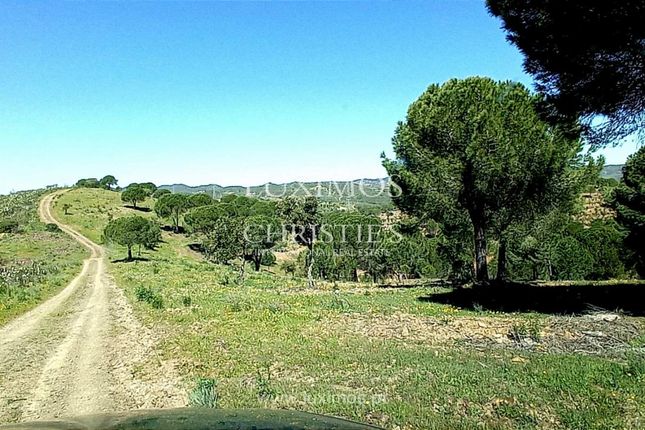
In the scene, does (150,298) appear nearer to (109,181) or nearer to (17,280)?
(17,280)

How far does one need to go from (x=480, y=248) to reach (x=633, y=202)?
18439mm

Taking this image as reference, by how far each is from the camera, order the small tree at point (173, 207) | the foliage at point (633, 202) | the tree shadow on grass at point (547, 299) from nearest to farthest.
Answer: the tree shadow on grass at point (547, 299) → the foliage at point (633, 202) → the small tree at point (173, 207)

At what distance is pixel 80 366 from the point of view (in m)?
11.3

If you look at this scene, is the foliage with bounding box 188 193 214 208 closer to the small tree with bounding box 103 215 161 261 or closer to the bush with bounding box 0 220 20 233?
the bush with bounding box 0 220 20 233

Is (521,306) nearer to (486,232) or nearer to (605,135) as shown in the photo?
(605,135)

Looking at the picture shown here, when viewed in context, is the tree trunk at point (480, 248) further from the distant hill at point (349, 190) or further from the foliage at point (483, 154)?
the distant hill at point (349, 190)

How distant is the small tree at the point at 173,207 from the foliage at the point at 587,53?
255 ft

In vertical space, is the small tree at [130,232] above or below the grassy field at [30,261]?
above

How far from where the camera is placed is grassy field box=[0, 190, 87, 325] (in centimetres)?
2483

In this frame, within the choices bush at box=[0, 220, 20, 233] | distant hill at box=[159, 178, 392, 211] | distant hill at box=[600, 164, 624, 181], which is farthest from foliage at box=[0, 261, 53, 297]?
bush at box=[0, 220, 20, 233]

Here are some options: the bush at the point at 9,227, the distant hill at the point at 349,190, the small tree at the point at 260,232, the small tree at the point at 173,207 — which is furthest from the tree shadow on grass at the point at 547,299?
the small tree at the point at 173,207

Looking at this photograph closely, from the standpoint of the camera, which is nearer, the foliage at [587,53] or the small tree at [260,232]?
the foliage at [587,53]

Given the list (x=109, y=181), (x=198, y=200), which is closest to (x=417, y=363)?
(x=198, y=200)

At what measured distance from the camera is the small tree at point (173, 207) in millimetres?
86938
